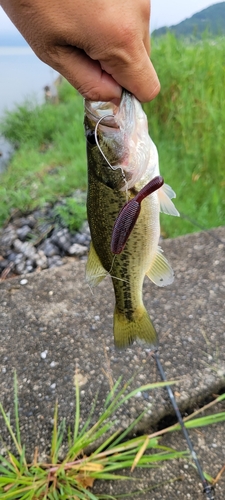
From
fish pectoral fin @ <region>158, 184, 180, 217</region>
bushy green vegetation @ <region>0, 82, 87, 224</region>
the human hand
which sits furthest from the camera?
bushy green vegetation @ <region>0, 82, 87, 224</region>

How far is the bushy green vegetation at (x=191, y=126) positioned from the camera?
11.6 feet

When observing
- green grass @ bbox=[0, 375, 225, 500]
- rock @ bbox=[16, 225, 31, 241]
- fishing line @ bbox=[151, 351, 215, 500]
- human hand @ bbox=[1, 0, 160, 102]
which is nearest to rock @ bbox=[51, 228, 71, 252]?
rock @ bbox=[16, 225, 31, 241]

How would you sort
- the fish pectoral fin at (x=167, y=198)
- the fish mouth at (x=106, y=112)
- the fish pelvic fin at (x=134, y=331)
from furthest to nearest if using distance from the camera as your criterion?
the fish pelvic fin at (x=134, y=331)
the fish pectoral fin at (x=167, y=198)
the fish mouth at (x=106, y=112)

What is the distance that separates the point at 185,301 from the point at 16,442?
1124 millimetres

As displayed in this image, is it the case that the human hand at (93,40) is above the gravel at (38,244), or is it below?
above

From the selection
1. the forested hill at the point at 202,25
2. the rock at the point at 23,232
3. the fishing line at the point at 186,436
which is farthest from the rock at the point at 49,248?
the forested hill at the point at 202,25

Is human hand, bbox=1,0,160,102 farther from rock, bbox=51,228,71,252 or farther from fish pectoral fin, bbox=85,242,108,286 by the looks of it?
rock, bbox=51,228,71,252

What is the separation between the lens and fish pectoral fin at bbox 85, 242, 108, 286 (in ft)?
5.69

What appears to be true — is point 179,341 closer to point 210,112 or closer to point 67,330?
point 67,330

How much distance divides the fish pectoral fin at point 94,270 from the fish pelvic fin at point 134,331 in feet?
0.66

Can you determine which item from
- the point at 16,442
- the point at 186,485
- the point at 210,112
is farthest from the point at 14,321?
the point at 210,112

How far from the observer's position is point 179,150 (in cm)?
429

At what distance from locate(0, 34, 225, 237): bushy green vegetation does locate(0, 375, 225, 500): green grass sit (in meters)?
1.86

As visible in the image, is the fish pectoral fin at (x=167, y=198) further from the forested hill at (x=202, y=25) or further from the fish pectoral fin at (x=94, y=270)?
the forested hill at (x=202, y=25)
